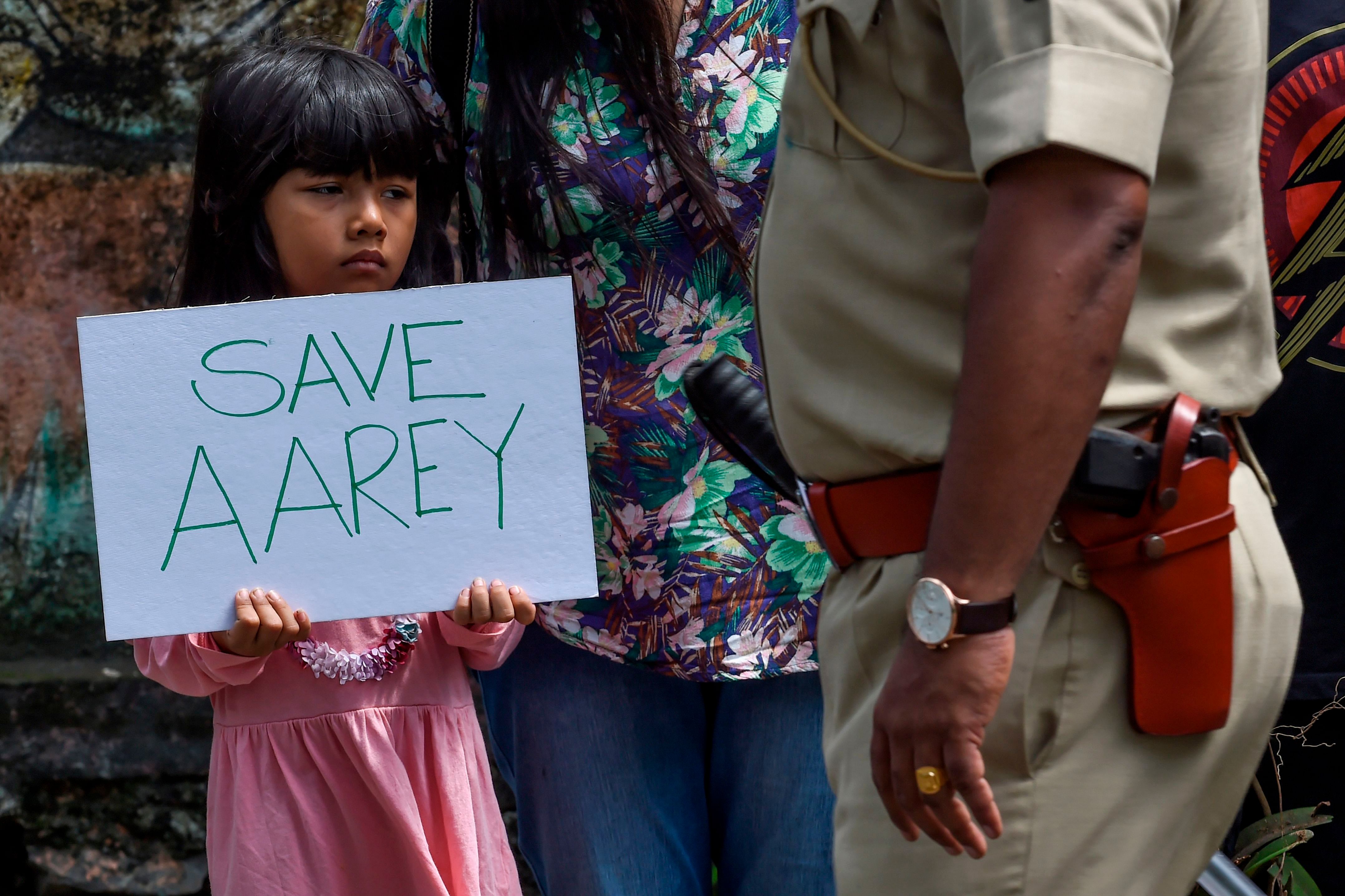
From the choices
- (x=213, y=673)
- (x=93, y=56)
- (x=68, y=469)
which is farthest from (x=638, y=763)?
(x=93, y=56)

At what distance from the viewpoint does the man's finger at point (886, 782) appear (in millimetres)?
1140

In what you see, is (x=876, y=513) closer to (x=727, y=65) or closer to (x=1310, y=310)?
(x=727, y=65)

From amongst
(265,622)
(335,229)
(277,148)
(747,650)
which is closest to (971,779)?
(747,650)

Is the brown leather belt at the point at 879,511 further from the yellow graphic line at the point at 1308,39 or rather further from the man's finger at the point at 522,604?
the yellow graphic line at the point at 1308,39

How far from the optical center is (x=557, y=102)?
1.80 meters

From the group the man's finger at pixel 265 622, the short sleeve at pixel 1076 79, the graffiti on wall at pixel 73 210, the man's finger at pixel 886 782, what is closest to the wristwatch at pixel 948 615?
the man's finger at pixel 886 782

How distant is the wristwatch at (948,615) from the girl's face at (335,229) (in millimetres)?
1115

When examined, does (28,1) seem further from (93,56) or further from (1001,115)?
(1001,115)

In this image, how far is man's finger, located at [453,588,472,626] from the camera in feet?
5.82

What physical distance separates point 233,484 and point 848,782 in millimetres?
894

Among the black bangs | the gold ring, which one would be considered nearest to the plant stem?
the gold ring

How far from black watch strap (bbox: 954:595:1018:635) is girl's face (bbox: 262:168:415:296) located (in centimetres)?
115

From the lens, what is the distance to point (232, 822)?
6.30 ft

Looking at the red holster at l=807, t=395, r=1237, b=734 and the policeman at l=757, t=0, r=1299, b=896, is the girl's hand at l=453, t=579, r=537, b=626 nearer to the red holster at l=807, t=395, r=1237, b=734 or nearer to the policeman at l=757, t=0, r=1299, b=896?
the policeman at l=757, t=0, r=1299, b=896
